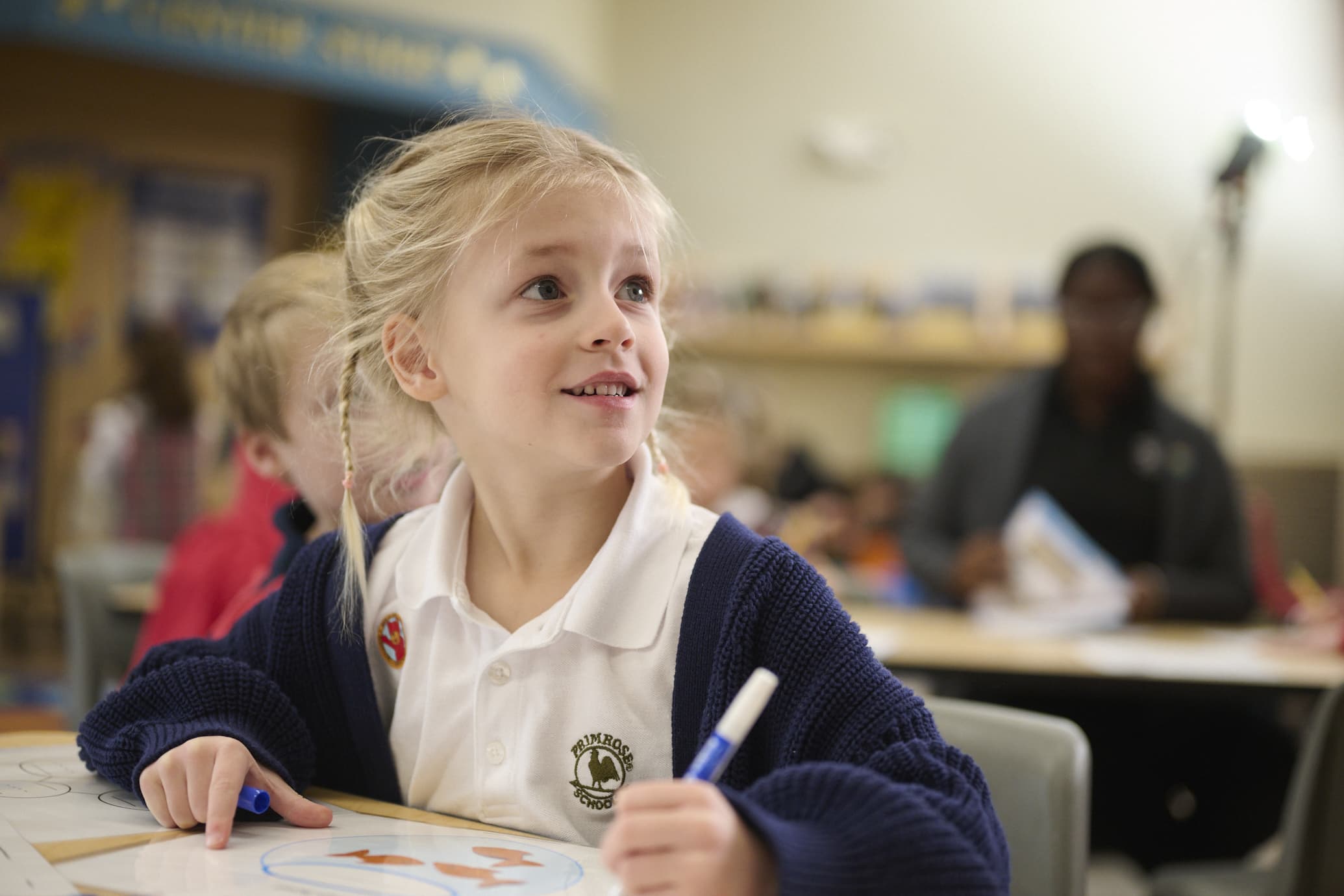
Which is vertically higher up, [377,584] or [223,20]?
[223,20]

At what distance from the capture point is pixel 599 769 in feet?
3.07

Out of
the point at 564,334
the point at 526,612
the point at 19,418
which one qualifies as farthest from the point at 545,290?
the point at 19,418

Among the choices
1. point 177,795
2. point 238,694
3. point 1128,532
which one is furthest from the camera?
point 1128,532

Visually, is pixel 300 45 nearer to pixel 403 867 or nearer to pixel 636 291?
pixel 636 291

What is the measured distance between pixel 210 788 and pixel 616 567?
34 cm

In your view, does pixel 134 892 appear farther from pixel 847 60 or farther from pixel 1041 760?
pixel 847 60

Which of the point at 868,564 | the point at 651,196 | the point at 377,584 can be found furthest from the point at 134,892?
the point at 868,564

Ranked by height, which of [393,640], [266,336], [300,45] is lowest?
[393,640]

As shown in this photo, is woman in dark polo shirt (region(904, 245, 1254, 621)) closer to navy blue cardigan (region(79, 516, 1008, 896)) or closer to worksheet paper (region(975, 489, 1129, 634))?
worksheet paper (region(975, 489, 1129, 634))

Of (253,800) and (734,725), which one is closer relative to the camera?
(734,725)

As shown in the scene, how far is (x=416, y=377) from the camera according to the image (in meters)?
1.04

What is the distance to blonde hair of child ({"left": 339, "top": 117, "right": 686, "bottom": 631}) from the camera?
0.97 metres

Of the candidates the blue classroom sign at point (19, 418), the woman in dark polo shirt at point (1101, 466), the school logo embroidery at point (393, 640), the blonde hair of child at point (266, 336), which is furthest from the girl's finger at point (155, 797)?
the blue classroom sign at point (19, 418)

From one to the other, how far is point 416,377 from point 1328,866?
124cm
